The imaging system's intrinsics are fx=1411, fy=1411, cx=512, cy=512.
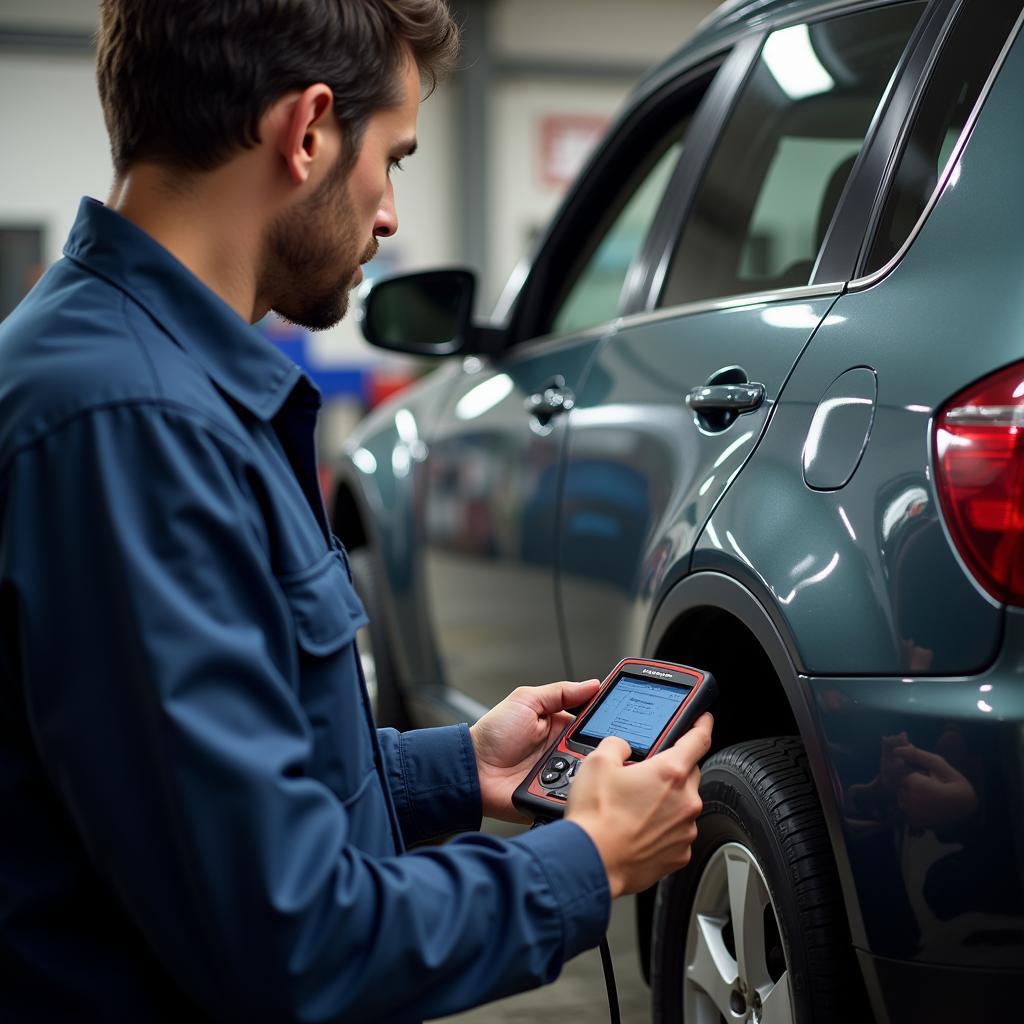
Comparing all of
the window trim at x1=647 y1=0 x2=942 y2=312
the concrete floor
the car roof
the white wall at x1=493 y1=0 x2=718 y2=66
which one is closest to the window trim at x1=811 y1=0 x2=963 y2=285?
the window trim at x1=647 y1=0 x2=942 y2=312

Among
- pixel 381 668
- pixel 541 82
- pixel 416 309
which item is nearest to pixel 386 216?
pixel 416 309

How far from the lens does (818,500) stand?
151cm

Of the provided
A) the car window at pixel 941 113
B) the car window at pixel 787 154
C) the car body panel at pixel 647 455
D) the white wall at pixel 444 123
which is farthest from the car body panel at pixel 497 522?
the white wall at pixel 444 123

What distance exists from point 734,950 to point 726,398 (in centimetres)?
69

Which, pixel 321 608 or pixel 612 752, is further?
pixel 612 752

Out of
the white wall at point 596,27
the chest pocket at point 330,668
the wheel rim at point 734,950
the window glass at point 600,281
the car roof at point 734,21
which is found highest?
the white wall at point 596,27

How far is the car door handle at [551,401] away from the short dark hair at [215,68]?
1291 millimetres

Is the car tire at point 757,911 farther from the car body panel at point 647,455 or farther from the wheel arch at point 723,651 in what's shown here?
the car body panel at point 647,455

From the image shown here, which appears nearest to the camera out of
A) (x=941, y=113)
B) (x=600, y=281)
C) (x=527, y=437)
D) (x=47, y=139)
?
(x=941, y=113)

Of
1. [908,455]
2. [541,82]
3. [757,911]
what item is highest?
[541,82]

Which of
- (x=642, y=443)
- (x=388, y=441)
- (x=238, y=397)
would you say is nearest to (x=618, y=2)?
(x=388, y=441)

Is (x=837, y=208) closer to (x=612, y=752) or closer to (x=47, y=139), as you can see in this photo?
(x=612, y=752)

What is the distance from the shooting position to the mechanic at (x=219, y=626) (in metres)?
0.93

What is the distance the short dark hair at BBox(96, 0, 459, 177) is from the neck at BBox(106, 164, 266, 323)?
1 centimetres
